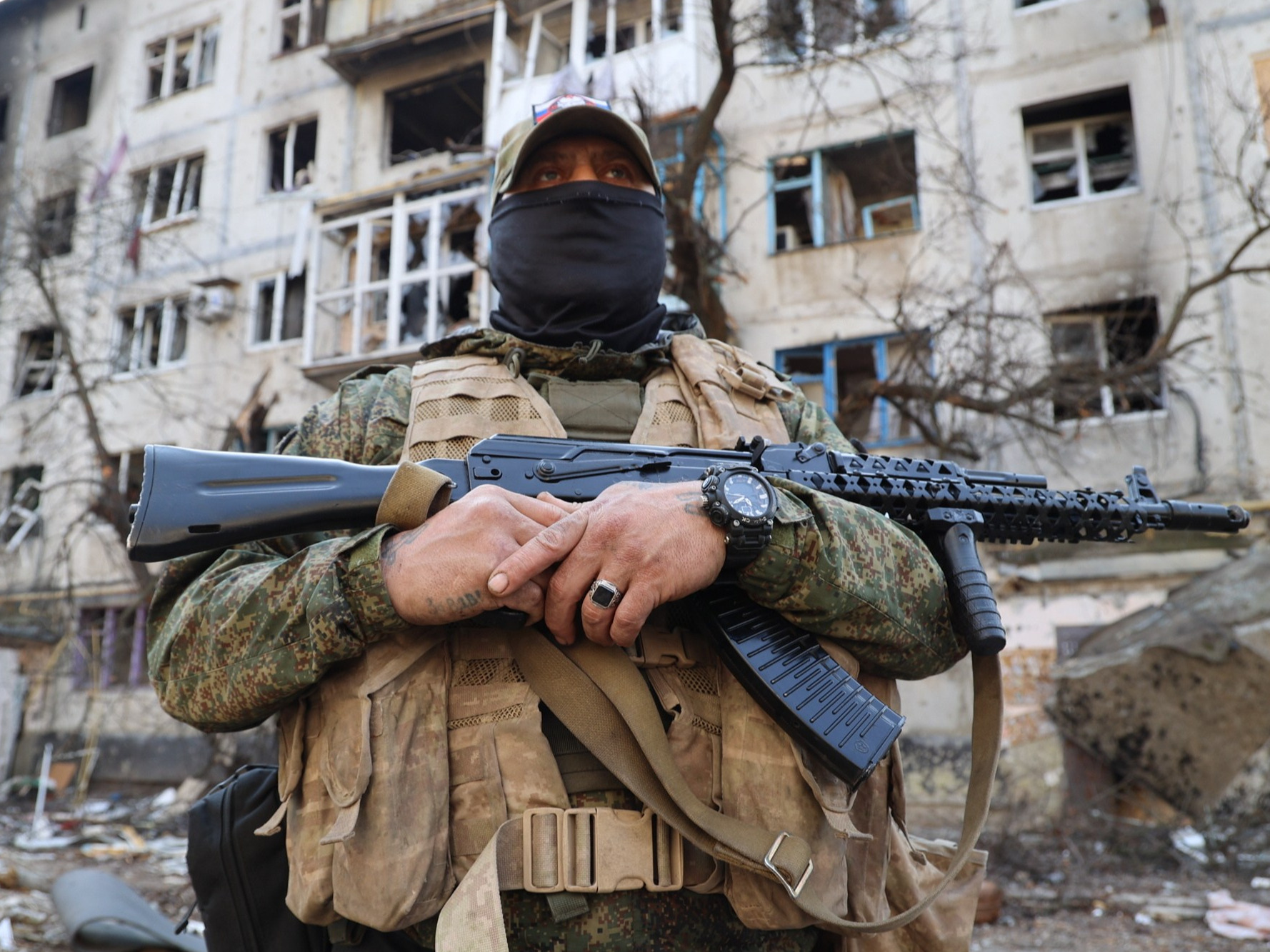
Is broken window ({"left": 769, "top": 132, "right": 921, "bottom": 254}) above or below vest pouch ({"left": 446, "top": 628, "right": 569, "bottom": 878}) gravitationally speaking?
above

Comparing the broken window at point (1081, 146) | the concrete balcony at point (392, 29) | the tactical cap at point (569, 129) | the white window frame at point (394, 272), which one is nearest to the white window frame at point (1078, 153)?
the broken window at point (1081, 146)

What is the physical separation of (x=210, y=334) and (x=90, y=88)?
22.5 ft

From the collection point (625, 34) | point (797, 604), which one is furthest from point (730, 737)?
point (625, 34)

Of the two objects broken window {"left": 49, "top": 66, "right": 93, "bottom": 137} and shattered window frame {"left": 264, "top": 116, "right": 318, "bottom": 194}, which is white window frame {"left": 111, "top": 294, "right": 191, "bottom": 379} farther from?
broken window {"left": 49, "top": 66, "right": 93, "bottom": 137}

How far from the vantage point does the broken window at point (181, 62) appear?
677 inches

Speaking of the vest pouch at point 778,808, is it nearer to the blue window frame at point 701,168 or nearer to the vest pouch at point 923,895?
the vest pouch at point 923,895

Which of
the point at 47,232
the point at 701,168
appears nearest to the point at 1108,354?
the point at 701,168

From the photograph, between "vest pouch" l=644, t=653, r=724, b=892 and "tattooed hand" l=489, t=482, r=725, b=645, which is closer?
"tattooed hand" l=489, t=482, r=725, b=645

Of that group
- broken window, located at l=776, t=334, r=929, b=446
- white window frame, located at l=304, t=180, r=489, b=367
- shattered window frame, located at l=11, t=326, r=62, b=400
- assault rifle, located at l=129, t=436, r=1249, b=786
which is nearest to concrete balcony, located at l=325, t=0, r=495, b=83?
white window frame, located at l=304, t=180, r=489, b=367

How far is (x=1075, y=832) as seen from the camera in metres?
7.92

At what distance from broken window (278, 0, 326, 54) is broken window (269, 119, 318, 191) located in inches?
53.0

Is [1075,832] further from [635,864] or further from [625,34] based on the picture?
[625,34]

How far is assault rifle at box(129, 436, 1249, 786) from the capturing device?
4.99ft

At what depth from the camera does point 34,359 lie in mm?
16734
